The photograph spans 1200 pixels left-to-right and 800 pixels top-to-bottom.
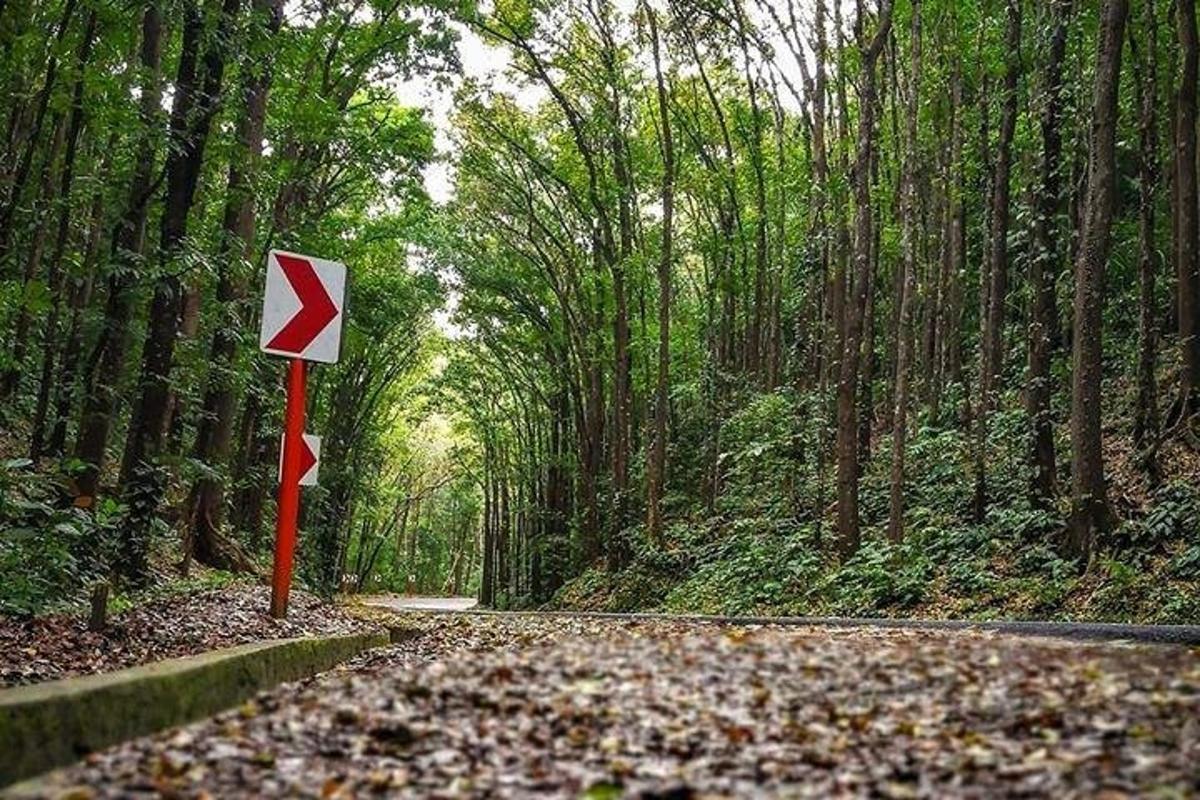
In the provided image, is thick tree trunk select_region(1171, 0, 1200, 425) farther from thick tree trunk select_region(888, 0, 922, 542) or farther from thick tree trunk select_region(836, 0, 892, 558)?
thick tree trunk select_region(836, 0, 892, 558)

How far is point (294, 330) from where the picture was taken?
761 cm

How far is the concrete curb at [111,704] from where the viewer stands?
9.61ft

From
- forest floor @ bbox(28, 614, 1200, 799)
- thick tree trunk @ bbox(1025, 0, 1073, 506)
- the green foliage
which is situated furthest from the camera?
thick tree trunk @ bbox(1025, 0, 1073, 506)

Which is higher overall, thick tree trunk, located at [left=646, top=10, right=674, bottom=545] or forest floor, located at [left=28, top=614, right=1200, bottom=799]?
thick tree trunk, located at [left=646, top=10, right=674, bottom=545]

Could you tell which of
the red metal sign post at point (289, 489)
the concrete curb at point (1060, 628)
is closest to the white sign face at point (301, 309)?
the red metal sign post at point (289, 489)

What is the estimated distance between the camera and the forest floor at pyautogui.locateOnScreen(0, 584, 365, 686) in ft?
18.7

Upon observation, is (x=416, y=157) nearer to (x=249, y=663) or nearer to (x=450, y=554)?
(x=249, y=663)

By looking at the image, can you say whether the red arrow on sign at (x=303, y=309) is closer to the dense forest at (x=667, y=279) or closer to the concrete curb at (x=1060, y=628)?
the dense forest at (x=667, y=279)

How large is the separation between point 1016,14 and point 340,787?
15457 mm

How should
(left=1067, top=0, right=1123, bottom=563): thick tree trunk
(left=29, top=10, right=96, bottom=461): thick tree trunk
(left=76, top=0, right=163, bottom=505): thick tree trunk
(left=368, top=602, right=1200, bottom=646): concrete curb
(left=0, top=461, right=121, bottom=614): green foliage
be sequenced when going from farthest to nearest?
(left=1067, top=0, right=1123, bottom=563): thick tree trunk
(left=29, top=10, right=96, bottom=461): thick tree trunk
(left=76, top=0, right=163, bottom=505): thick tree trunk
(left=0, top=461, right=121, bottom=614): green foliage
(left=368, top=602, right=1200, bottom=646): concrete curb

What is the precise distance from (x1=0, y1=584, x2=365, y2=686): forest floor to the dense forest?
2.07 feet

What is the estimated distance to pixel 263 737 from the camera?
3160 millimetres

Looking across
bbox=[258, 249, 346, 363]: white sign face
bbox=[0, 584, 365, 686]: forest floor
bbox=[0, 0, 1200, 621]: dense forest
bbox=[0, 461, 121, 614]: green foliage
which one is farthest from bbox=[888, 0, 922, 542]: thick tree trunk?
bbox=[0, 461, 121, 614]: green foliage

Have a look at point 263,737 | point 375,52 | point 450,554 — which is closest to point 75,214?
point 375,52
